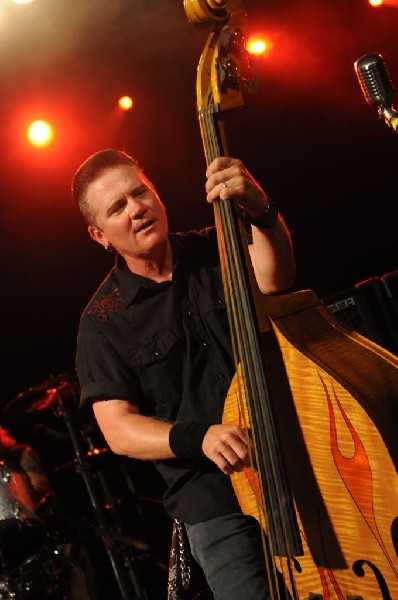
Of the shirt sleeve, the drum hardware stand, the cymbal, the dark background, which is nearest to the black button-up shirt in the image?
the shirt sleeve

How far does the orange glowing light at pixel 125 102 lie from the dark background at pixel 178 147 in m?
0.07

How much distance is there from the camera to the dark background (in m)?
5.99

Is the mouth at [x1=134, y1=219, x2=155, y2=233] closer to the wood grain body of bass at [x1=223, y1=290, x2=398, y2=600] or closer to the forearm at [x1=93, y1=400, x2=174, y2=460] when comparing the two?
the forearm at [x1=93, y1=400, x2=174, y2=460]

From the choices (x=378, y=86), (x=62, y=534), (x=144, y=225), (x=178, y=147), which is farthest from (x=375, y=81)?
(x=62, y=534)

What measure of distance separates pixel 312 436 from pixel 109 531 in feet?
13.4

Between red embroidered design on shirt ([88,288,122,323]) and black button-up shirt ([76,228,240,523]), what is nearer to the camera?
black button-up shirt ([76,228,240,523])

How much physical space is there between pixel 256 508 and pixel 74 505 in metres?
5.17

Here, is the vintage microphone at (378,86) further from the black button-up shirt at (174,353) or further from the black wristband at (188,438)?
the black wristband at (188,438)

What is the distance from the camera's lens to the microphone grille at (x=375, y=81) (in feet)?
6.75

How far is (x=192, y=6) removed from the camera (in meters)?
2.24

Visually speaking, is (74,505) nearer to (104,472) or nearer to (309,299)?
(104,472)

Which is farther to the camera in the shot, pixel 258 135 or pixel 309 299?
pixel 258 135

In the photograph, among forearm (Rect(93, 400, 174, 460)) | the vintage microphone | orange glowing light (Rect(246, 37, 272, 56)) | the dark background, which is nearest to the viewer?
the vintage microphone

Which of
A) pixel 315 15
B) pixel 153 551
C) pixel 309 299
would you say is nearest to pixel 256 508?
pixel 309 299
